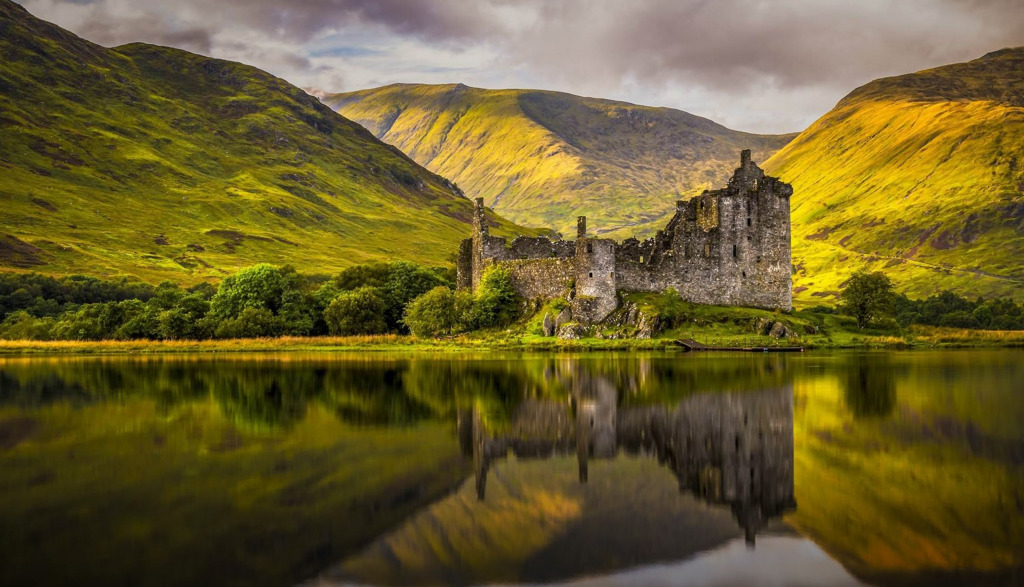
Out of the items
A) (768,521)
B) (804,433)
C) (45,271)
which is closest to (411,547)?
(768,521)

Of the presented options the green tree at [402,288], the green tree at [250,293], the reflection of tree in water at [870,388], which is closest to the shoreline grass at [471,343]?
the green tree at [250,293]

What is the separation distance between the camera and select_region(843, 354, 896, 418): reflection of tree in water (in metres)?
22.2

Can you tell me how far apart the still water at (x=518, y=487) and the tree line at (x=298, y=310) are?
3365 centimetres

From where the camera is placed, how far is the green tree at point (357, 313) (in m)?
64.4

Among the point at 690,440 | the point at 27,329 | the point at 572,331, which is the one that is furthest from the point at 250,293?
the point at 690,440

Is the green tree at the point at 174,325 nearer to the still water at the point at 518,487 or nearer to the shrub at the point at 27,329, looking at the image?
the shrub at the point at 27,329

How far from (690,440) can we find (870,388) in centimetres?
1300

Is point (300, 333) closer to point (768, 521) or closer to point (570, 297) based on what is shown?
point (570, 297)

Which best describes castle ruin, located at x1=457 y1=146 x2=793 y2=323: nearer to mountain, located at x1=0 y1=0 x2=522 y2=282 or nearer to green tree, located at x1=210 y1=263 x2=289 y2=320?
green tree, located at x1=210 y1=263 x2=289 y2=320

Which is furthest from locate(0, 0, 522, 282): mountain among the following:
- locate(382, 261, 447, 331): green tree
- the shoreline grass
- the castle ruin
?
the castle ruin

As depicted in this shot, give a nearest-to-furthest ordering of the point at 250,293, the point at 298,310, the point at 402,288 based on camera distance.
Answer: the point at 298,310 → the point at 250,293 → the point at 402,288

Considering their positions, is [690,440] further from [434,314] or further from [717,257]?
[717,257]

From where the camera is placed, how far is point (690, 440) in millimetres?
17750

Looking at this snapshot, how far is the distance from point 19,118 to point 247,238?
66255 mm
